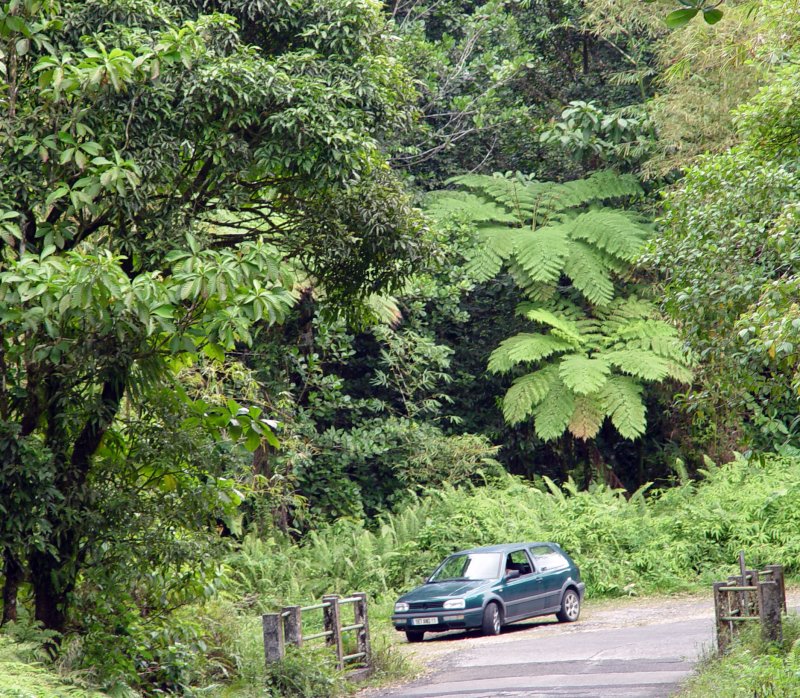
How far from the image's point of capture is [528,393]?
2097 cm

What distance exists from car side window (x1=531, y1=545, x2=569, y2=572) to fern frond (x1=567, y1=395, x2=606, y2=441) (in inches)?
188

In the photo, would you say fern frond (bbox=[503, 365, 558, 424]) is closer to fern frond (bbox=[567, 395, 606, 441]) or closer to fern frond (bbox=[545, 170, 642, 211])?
fern frond (bbox=[567, 395, 606, 441])

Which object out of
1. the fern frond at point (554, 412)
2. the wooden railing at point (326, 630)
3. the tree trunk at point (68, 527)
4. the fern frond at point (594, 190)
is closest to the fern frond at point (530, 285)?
the fern frond at point (594, 190)

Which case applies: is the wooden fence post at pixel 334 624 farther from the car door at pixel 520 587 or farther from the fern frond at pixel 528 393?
the fern frond at pixel 528 393

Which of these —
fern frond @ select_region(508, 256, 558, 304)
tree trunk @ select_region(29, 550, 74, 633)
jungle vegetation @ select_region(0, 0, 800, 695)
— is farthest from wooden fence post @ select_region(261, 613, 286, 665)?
fern frond @ select_region(508, 256, 558, 304)

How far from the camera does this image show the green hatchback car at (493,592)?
1429cm

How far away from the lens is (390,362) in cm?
2083

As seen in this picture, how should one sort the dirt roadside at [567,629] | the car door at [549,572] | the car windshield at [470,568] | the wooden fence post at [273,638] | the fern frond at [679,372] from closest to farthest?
the wooden fence post at [273,638] < the dirt roadside at [567,629] < the car windshield at [470,568] < the car door at [549,572] < the fern frond at [679,372]

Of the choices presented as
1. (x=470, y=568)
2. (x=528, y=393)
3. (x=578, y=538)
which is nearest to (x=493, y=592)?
(x=470, y=568)

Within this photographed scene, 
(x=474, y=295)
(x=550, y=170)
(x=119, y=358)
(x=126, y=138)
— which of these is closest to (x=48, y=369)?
(x=119, y=358)

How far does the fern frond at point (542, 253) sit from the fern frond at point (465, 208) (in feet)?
2.72

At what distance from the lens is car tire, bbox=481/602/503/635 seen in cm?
1441

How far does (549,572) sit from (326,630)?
4833 millimetres

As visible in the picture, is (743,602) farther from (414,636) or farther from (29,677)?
(29,677)
